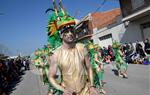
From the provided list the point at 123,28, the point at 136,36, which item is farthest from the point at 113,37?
the point at 136,36

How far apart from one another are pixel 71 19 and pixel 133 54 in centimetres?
1639

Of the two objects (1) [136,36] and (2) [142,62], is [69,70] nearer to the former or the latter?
(2) [142,62]

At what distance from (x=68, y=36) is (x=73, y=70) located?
1.22 ft

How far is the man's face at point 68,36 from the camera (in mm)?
3123

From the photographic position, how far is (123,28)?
91.9 feet

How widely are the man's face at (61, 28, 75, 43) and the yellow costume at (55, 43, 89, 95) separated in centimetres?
13

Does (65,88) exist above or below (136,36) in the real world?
below

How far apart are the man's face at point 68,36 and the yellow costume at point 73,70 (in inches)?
5.0

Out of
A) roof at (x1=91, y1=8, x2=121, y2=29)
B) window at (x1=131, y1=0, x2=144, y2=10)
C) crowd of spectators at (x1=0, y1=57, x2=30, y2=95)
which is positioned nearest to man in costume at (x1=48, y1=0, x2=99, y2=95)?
crowd of spectators at (x1=0, y1=57, x2=30, y2=95)

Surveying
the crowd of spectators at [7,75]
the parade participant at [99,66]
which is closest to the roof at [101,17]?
the crowd of spectators at [7,75]

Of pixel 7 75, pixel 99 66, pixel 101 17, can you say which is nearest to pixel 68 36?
pixel 99 66

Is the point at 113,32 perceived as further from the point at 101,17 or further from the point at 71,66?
the point at 71,66

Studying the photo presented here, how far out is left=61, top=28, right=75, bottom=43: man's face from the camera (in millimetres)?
3123

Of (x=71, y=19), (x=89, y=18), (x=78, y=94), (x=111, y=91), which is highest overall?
(x=89, y=18)
